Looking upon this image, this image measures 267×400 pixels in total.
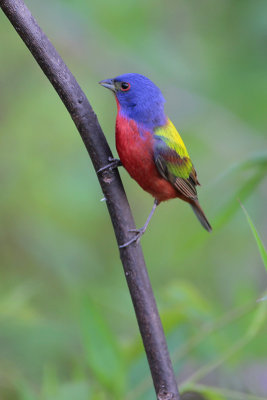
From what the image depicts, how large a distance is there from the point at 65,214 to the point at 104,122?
1.12 m

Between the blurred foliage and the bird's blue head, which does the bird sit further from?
the blurred foliage

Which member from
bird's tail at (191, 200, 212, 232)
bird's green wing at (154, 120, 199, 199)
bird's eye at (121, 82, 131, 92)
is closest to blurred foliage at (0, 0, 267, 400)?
bird's tail at (191, 200, 212, 232)

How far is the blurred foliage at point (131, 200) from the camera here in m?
2.81

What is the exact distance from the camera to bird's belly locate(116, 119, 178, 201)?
9.98 feet

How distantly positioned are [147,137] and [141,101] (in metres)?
0.21

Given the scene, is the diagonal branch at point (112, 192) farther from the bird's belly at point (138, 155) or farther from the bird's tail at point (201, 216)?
the bird's tail at point (201, 216)

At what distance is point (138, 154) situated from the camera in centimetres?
310

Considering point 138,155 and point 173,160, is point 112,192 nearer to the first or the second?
point 138,155

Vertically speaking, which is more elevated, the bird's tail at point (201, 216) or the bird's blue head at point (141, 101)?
the bird's blue head at point (141, 101)

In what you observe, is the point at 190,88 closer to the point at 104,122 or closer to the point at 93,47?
the point at 93,47

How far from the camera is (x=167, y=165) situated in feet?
10.8

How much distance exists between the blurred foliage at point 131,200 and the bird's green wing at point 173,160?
0.67 ft

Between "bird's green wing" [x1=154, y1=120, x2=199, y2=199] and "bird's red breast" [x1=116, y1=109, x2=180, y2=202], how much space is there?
0.04m

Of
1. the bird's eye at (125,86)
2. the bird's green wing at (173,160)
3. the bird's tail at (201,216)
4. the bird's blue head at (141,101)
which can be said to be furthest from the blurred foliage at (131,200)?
the bird's eye at (125,86)
